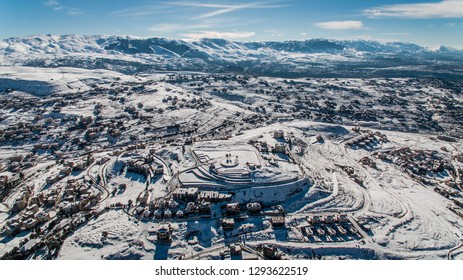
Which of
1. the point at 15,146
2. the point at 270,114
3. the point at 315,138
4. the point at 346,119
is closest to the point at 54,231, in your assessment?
the point at 15,146

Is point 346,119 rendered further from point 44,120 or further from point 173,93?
point 44,120

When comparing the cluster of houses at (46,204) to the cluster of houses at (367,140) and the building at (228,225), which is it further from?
the cluster of houses at (367,140)

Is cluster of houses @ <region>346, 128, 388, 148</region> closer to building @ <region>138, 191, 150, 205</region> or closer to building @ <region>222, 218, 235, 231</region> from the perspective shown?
building @ <region>222, 218, 235, 231</region>

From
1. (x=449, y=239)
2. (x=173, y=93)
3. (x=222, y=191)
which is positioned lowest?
(x=449, y=239)

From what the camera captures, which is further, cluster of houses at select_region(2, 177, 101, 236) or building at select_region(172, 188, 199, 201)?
building at select_region(172, 188, 199, 201)

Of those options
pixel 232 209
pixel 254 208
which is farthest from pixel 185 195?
pixel 254 208

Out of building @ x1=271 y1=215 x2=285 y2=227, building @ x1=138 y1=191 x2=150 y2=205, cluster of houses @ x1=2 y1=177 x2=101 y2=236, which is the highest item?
building @ x1=138 y1=191 x2=150 y2=205

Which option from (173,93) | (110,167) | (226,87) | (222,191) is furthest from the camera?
(226,87)

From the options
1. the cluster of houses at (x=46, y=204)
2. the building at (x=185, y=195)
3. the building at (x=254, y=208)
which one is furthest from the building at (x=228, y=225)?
the cluster of houses at (x=46, y=204)

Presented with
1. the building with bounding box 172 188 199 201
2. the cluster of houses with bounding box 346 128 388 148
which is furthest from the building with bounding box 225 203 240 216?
the cluster of houses with bounding box 346 128 388 148

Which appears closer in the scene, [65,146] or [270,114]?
[65,146]

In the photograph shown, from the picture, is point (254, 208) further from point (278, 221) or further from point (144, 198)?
point (144, 198)
